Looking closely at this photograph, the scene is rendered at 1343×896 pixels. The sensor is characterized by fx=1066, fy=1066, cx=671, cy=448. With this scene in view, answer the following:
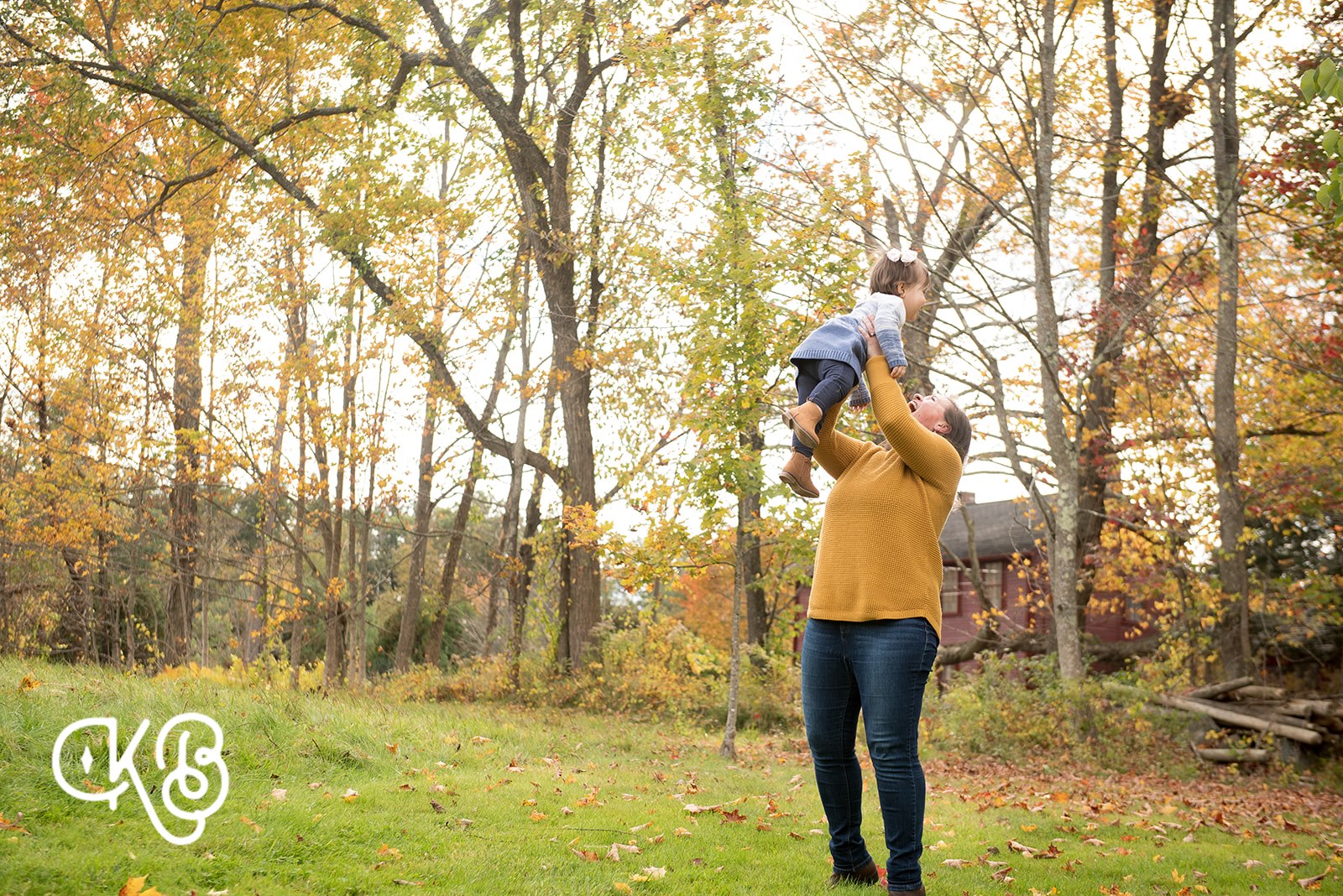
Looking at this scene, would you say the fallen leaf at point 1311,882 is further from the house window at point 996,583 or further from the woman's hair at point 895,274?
the house window at point 996,583

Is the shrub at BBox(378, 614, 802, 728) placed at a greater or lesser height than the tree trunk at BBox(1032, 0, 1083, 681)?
lesser

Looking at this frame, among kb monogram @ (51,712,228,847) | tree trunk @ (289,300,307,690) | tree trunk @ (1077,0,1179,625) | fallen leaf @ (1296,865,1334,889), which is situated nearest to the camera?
kb monogram @ (51,712,228,847)

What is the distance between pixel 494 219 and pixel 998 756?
406 inches

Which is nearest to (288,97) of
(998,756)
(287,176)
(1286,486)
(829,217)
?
(287,176)

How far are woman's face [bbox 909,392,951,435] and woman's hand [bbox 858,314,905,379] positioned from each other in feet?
0.96

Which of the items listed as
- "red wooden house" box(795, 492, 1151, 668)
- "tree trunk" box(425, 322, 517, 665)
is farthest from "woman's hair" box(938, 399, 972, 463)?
"red wooden house" box(795, 492, 1151, 668)

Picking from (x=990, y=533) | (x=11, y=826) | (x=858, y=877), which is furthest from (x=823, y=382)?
(x=990, y=533)

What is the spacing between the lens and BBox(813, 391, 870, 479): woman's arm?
3.60 metres

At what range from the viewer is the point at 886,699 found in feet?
11.1

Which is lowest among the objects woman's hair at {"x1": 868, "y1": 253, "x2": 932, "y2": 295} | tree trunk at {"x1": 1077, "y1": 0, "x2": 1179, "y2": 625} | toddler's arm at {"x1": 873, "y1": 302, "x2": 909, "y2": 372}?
toddler's arm at {"x1": 873, "y1": 302, "x2": 909, "y2": 372}

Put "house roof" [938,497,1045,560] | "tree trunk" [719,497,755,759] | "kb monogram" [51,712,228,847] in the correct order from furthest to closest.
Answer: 1. "house roof" [938,497,1045,560]
2. "tree trunk" [719,497,755,759]
3. "kb monogram" [51,712,228,847]

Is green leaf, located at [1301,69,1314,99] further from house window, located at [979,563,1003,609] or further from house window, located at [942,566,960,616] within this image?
house window, located at [942,566,960,616]

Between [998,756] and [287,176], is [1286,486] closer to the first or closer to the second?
[998,756]

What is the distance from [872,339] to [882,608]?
88 centimetres
